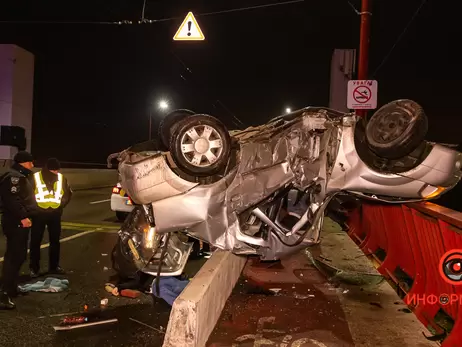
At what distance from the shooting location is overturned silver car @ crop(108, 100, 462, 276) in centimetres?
441

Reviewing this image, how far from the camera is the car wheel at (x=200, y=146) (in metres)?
4.45

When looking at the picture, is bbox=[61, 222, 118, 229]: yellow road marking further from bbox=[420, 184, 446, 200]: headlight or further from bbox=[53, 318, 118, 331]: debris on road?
bbox=[420, 184, 446, 200]: headlight

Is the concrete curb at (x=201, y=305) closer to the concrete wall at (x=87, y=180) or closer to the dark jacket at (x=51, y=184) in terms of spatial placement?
the dark jacket at (x=51, y=184)

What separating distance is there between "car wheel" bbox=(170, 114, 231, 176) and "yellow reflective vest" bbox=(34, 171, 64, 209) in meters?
2.93

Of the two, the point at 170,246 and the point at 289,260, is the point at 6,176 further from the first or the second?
the point at 289,260

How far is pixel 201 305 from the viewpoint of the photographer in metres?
3.78

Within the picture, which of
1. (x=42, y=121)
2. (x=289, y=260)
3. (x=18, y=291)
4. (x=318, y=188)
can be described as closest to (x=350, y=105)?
(x=289, y=260)

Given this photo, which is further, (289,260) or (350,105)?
(350,105)

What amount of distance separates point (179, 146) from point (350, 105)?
284 inches

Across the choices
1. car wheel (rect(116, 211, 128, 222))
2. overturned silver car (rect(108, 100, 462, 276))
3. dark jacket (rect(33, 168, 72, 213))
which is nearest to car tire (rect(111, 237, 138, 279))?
overturned silver car (rect(108, 100, 462, 276))

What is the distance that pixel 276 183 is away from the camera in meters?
4.73

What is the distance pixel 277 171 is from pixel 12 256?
10.9 feet

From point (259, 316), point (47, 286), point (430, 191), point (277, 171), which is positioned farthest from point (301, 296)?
point (47, 286)

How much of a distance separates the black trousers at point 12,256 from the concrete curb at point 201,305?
2.42 meters
